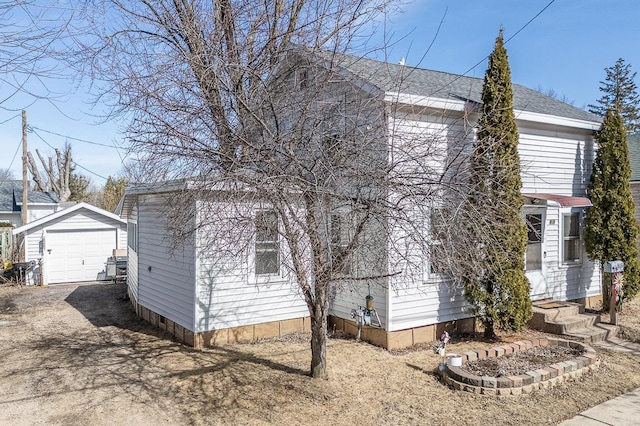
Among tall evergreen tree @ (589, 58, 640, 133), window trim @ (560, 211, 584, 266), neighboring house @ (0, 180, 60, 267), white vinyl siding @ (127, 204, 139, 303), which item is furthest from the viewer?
tall evergreen tree @ (589, 58, 640, 133)

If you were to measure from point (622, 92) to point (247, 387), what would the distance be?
42.9 m

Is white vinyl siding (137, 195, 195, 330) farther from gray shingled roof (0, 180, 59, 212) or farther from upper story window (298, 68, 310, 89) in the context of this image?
gray shingled roof (0, 180, 59, 212)

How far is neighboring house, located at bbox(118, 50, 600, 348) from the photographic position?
7.05 meters

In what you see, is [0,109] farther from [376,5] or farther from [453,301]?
[453,301]

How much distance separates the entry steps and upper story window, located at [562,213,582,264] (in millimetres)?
1466

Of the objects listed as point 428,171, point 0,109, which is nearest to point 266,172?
point 428,171

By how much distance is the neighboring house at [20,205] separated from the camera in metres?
25.0

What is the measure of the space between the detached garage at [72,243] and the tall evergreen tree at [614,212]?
1617 cm

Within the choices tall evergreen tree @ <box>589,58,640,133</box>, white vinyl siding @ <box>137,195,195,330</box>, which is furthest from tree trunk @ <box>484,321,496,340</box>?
tall evergreen tree @ <box>589,58,640,133</box>

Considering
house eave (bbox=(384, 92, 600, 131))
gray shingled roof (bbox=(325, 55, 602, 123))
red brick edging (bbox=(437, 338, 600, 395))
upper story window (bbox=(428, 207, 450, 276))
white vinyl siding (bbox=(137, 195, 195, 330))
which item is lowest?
red brick edging (bbox=(437, 338, 600, 395))

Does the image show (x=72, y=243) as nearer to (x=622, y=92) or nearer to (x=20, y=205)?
(x=20, y=205)

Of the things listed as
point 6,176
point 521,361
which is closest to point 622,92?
point 521,361

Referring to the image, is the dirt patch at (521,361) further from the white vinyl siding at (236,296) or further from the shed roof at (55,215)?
the shed roof at (55,215)

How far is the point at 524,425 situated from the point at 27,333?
368 inches
